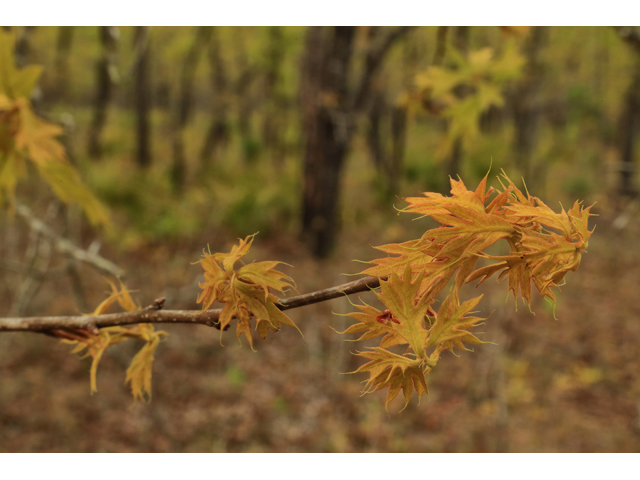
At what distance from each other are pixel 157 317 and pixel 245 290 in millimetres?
127

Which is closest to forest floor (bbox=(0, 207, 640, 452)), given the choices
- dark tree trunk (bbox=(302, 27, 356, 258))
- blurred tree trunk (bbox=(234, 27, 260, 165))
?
dark tree trunk (bbox=(302, 27, 356, 258))

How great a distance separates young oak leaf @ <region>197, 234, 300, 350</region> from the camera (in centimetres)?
51

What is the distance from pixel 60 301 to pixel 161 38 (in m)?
9.19

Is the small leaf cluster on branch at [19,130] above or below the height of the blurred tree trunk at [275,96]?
below

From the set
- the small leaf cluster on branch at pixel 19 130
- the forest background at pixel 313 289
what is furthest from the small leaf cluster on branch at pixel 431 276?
the forest background at pixel 313 289

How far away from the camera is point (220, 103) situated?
9.06m

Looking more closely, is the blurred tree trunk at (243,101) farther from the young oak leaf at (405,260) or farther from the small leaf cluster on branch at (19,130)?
the young oak leaf at (405,260)

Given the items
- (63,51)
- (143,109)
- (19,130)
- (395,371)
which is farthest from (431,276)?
(63,51)

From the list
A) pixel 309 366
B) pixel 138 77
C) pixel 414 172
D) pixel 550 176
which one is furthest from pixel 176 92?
pixel 309 366

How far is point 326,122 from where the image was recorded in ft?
17.0

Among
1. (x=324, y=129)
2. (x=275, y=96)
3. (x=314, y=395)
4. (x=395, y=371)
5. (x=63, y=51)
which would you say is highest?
(x=63, y=51)

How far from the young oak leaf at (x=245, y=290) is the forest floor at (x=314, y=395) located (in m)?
2.66

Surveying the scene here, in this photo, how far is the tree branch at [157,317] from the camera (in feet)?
1.55

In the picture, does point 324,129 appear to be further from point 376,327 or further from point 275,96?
point 275,96
